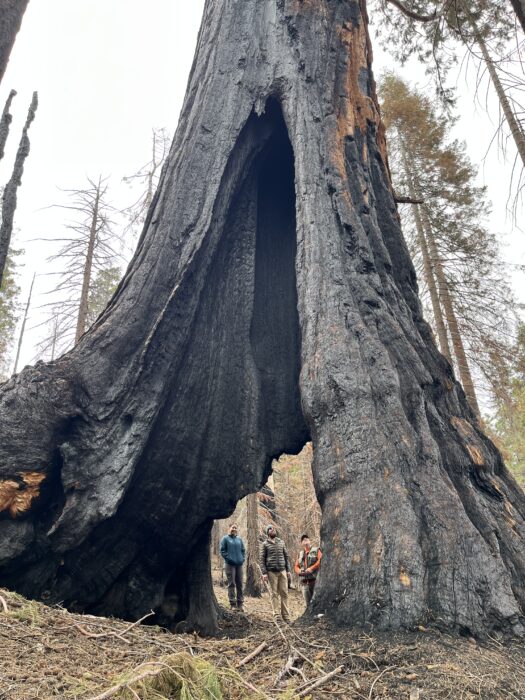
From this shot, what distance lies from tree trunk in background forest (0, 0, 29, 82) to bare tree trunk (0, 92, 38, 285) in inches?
54.7

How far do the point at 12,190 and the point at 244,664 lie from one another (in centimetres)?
417

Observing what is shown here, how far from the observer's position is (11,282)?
73.8ft

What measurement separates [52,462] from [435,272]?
→ 37.9 ft

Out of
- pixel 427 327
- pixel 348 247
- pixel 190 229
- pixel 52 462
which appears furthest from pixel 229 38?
pixel 52 462

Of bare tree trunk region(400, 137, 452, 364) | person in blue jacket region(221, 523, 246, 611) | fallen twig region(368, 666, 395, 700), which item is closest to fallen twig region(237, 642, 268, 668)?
fallen twig region(368, 666, 395, 700)

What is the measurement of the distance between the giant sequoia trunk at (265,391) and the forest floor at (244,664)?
26 cm

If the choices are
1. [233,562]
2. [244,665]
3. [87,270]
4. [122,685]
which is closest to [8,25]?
[122,685]

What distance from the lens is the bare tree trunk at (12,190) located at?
157 inches

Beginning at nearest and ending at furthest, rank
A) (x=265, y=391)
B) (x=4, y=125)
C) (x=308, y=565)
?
(x=4, y=125), (x=265, y=391), (x=308, y=565)

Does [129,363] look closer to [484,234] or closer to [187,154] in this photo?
[187,154]

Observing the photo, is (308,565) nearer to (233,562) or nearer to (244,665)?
(233,562)

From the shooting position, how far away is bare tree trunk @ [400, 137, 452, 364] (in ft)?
39.3

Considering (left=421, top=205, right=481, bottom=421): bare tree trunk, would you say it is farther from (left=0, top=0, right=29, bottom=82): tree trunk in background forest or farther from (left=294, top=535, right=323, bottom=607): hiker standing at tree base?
(left=0, top=0, right=29, bottom=82): tree trunk in background forest

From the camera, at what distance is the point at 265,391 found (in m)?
5.46
